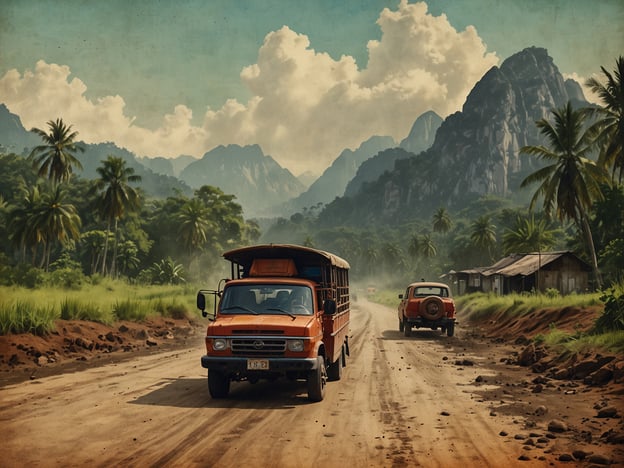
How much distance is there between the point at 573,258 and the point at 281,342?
45205 millimetres

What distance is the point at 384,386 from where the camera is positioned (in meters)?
12.2

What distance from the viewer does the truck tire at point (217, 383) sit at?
34.4 feet

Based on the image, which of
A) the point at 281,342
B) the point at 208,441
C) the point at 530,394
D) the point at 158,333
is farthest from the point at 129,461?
the point at 158,333

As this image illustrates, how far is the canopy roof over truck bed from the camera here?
11898 mm

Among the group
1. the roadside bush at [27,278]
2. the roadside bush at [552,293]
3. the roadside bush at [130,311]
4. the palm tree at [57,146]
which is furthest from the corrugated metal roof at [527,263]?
the palm tree at [57,146]

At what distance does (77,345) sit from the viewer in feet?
58.3

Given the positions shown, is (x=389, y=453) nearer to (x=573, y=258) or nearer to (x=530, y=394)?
(x=530, y=394)

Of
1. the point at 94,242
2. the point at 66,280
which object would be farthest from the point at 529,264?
the point at 94,242

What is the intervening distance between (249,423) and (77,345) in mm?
11020

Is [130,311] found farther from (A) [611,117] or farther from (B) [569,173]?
(B) [569,173]

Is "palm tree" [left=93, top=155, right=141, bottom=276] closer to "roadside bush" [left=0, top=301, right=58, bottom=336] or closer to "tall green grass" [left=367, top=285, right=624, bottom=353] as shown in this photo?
"tall green grass" [left=367, top=285, right=624, bottom=353]

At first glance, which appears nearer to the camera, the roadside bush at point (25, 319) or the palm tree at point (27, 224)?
the roadside bush at point (25, 319)

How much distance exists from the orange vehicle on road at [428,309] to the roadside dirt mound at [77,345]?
8754mm

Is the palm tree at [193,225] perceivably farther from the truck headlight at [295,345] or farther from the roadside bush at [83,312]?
the truck headlight at [295,345]
